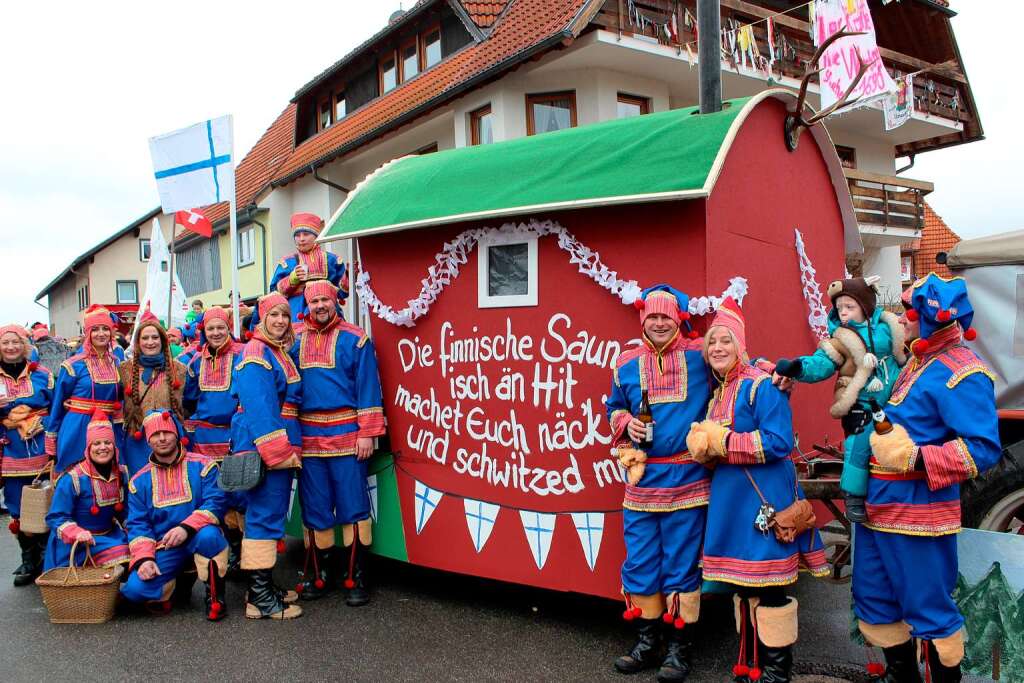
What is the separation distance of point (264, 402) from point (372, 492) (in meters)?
1.07

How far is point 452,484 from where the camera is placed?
16.5 ft

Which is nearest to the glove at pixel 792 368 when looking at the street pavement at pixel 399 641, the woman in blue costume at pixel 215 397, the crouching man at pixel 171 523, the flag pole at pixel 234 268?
the street pavement at pixel 399 641

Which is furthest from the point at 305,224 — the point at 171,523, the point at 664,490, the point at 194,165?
the point at 664,490

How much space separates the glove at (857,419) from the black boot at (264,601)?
11.1 ft

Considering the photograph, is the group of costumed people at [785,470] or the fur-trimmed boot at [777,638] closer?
the group of costumed people at [785,470]

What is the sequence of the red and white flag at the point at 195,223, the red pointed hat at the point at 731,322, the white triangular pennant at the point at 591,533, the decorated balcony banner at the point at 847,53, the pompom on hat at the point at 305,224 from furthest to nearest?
the red and white flag at the point at 195,223 < the decorated balcony banner at the point at 847,53 < the pompom on hat at the point at 305,224 < the white triangular pennant at the point at 591,533 < the red pointed hat at the point at 731,322

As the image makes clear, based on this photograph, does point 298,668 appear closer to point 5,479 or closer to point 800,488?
point 800,488

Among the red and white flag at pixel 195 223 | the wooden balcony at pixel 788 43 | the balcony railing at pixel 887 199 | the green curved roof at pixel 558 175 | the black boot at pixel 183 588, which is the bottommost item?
the black boot at pixel 183 588

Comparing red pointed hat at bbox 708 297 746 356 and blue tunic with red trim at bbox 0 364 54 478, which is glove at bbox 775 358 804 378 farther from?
blue tunic with red trim at bbox 0 364 54 478

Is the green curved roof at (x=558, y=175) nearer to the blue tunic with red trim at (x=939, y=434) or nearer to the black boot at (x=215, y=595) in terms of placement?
the blue tunic with red trim at (x=939, y=434)

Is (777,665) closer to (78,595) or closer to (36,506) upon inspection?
(78,595)

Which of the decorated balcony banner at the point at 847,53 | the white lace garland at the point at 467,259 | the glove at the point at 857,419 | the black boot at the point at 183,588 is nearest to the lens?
the glove at the point at 857,419

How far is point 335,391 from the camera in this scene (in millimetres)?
5176

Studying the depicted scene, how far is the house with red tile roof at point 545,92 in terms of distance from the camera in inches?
456
